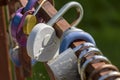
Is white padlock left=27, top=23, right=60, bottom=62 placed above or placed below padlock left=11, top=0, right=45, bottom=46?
below

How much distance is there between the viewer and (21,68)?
37.0 inches

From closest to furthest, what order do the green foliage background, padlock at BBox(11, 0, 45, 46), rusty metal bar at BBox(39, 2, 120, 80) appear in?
rusty metal bar at BBox(39, 2, 120, 80)
padlock at BBox(11, 0, 45, 46)
the green foliage background

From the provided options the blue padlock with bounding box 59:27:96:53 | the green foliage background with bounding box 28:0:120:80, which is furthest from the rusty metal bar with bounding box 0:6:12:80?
the green foliage background with bounding box 28:0:120:80

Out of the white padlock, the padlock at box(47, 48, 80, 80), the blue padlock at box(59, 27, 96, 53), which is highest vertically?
the white padlock

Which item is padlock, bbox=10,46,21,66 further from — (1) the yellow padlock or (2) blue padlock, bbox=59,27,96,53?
(2) blue padlock, bbox=59,27,96,53

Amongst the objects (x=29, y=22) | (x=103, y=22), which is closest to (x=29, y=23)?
(x=29, y=22)

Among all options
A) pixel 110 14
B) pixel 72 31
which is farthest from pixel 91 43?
pixel 110 14

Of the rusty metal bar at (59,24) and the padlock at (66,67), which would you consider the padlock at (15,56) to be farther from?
the padlock at (66,67)

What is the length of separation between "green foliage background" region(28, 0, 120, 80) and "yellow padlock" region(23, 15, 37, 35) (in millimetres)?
2165

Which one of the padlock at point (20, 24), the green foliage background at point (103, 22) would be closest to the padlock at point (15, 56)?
the padlock at point (20, 24)

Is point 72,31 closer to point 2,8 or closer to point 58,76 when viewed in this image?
point 58,76

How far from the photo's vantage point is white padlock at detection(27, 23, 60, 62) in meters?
0.70

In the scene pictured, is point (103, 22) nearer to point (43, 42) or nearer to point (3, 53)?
point (3, 53)

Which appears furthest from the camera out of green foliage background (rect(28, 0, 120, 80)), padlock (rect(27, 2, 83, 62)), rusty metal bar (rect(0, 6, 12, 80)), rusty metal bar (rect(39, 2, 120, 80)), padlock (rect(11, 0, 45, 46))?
green foliage background (rect(28, 0, 120, 80))
